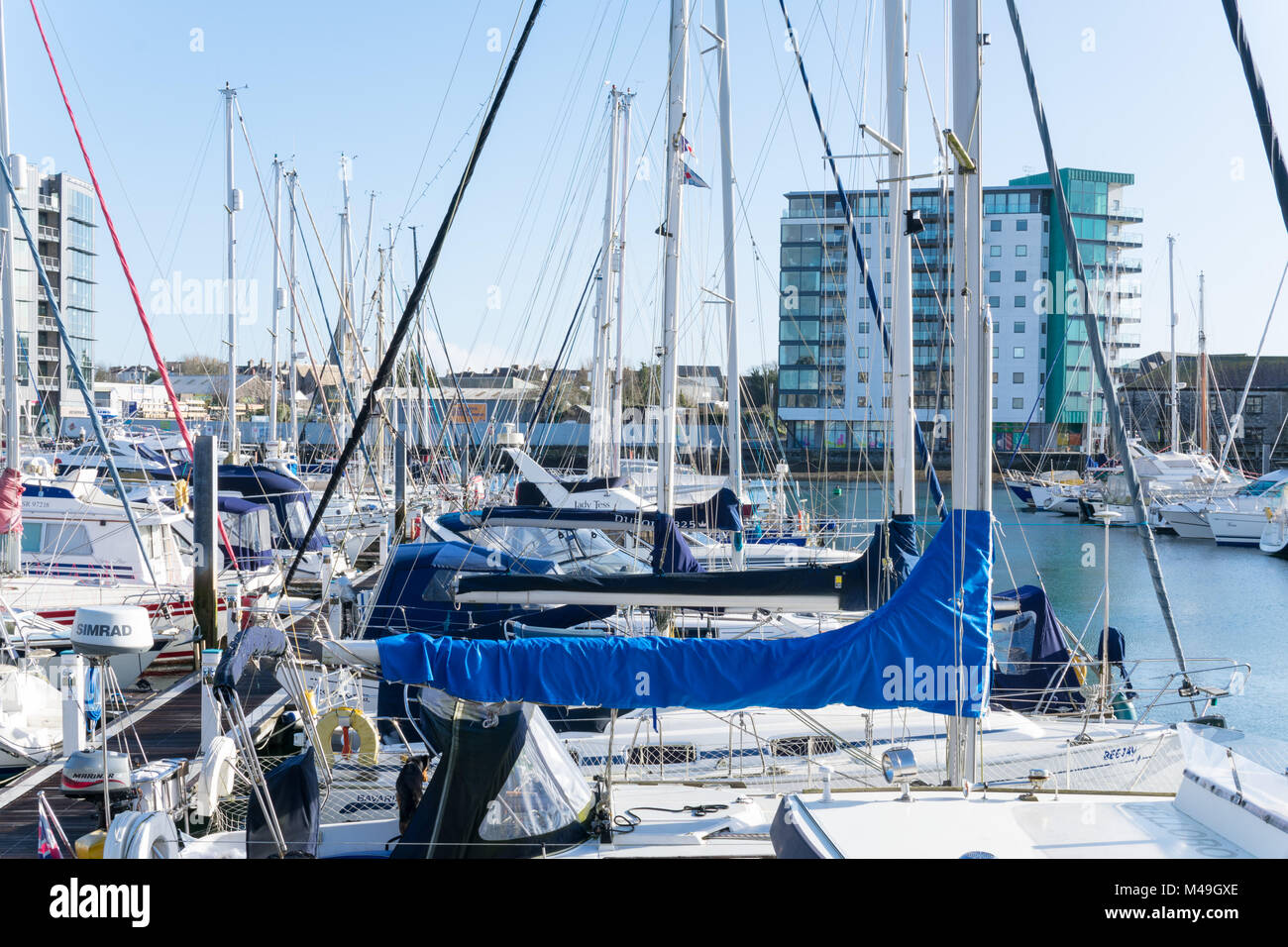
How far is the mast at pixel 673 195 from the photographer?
1523cm

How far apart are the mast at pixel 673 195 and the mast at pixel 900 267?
365cm

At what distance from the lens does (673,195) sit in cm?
1538

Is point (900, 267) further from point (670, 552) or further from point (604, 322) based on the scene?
point (604, 322)

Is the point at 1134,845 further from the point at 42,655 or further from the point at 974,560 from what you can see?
the point at 42,655

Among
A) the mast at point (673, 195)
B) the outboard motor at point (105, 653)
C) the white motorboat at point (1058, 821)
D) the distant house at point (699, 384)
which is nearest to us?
the white motorboat at point (1058, 821)

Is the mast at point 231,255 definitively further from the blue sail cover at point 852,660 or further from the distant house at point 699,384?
the blue sail cover at point 852,660

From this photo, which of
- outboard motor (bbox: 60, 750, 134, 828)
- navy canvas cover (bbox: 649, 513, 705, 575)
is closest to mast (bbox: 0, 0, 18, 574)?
outboard motor (bbox: 60, 750, 134, 828)

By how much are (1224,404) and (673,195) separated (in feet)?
234

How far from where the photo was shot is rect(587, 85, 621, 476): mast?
2667cm

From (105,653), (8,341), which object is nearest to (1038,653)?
(105,653)

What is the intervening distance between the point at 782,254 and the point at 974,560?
236ft

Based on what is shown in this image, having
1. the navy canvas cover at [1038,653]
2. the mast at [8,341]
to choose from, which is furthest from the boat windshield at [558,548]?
the mast at [8,341]

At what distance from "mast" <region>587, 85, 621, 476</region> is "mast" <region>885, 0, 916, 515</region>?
1444 centimetres

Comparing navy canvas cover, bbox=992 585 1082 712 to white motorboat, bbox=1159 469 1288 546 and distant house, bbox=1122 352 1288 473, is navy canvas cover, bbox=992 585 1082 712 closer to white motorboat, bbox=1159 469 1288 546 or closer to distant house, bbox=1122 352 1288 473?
white motorboat, bbox=1159 469 1288 546
